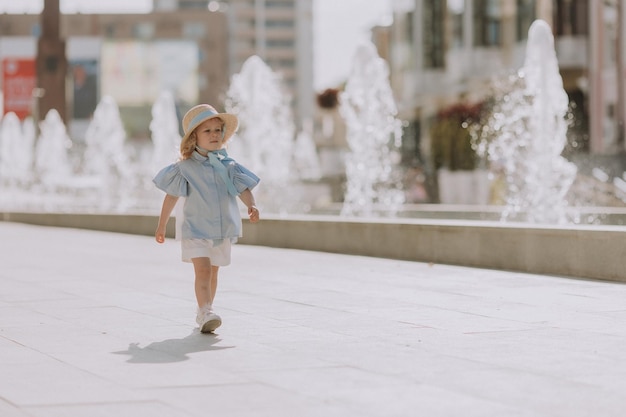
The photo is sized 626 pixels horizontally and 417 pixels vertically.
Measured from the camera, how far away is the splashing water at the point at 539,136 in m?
18.9

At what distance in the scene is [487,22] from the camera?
1754 inches

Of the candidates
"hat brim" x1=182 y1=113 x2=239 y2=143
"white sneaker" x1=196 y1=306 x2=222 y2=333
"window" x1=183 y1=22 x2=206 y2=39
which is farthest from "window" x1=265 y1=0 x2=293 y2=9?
"white sneaker" x1=196 y1=306 x2=222 y2=333

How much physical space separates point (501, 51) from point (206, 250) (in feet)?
120

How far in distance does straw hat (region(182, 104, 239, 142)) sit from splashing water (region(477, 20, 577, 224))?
9723 mm

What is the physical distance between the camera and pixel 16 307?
959 cm

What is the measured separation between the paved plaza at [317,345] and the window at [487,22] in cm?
3239

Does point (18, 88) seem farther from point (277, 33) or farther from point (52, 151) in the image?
point (277, 33)

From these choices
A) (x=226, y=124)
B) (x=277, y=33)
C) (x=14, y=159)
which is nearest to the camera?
(x=226, y=124)

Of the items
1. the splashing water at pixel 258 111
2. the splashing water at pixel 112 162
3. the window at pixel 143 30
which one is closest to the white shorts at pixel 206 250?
the splashing water at pixel 258 111

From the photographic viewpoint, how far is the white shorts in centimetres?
824

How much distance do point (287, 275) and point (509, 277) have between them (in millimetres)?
2042

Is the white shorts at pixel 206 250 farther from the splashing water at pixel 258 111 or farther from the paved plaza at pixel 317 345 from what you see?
the splashing water at pixel 258 111

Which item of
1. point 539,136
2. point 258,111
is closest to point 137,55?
point 258,111

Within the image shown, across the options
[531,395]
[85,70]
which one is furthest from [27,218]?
[85,70]
